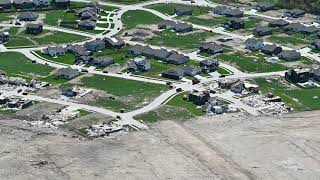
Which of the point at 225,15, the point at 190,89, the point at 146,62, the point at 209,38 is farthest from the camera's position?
the point at 225,15

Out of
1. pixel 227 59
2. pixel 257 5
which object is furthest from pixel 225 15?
pixel 227 59

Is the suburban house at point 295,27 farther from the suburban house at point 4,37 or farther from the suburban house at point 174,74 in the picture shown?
the suburban house at point 4,37

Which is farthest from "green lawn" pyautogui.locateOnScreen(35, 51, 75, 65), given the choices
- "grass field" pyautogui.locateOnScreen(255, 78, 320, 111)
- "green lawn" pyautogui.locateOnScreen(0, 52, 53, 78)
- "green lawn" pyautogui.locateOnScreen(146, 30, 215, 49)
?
"grass field" pyautogui.locateOnScreen(255, 78, 320, 111)

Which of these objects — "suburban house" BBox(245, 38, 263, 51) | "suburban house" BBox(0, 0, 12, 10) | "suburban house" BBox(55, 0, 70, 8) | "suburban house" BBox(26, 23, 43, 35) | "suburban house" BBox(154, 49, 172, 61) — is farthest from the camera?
"suburban house" BBox(55, 0, 70, 8)

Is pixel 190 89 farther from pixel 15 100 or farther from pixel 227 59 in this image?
pixel 15 100

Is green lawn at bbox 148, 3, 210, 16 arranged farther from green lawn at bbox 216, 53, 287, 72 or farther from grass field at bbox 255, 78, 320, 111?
grass field at bbox 255, 78, 320, 111

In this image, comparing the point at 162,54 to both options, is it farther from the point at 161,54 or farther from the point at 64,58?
the point at 64,58

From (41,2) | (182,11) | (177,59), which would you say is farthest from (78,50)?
(41,2)
